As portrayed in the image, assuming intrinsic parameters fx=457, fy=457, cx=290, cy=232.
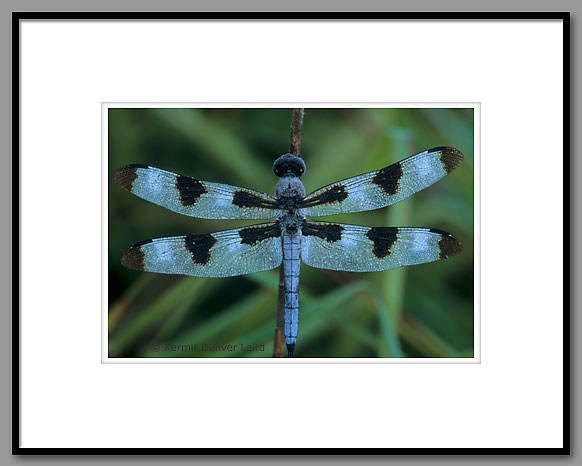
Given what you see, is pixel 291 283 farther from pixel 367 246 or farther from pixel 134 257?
pixel 134 257

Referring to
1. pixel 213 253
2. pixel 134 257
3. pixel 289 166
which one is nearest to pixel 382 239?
pixel 289 166

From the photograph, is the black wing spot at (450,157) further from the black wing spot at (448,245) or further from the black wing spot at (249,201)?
the black wing spot at (249,201)

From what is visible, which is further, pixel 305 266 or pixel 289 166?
pixel 305 266

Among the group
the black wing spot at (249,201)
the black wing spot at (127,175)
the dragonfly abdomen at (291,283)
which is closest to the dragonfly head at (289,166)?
the black wing spot at (249,201)

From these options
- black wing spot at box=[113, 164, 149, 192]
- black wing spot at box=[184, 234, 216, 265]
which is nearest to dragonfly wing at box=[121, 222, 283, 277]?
black wing spot at box=[184, 234, 216, 265]

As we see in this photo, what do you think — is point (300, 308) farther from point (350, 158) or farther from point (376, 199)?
point (350, 158)

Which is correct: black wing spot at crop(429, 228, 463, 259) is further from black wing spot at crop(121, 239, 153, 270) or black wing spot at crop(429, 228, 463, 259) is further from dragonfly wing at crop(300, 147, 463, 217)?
black wing spot at crop(121, 239, 153, 270)

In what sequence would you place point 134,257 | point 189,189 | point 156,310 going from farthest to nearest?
1. point 156,310
2. point 189,189
3. point 134,257
